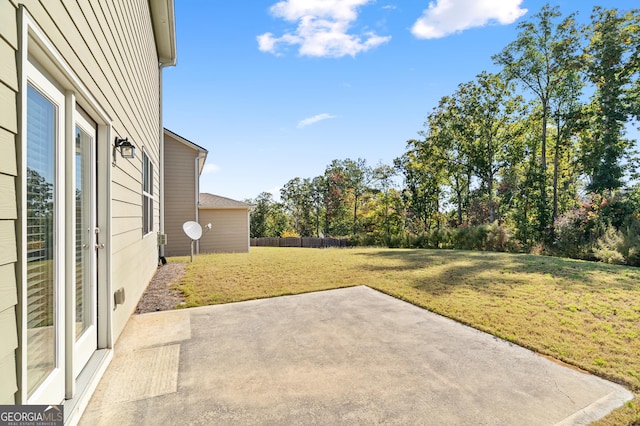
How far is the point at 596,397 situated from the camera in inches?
87.5

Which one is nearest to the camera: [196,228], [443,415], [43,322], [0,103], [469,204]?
[0,103]

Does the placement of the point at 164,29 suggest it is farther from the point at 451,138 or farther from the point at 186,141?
the point at 451,138

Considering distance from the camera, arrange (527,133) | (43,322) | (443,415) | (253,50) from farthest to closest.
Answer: (527,133) → (253,50) → (443,415) → (43,322)

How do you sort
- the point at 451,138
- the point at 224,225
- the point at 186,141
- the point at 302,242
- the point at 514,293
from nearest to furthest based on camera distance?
the point at 514,293 → the point at 186,141 → the point at 224,225 → the point at 451,138 → the point at 302,242

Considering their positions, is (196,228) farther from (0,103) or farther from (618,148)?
(618,148)

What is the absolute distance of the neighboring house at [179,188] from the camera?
1216cm

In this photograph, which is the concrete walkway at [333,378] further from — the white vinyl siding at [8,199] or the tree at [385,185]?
the tree at [385,185]

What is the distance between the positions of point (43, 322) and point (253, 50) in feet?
35.5

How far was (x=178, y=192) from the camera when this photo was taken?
1238 cm

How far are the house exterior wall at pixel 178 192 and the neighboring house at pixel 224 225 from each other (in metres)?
0.74

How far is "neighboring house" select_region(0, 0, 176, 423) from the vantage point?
1.29 m

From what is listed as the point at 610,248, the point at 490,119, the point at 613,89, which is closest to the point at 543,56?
the point at 490,119

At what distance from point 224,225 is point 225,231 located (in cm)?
28

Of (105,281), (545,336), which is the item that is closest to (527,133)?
(545,336)
